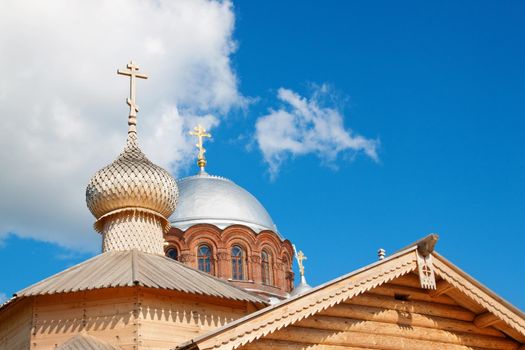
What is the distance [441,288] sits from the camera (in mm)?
10109

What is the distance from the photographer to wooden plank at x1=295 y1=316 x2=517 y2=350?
9.34m

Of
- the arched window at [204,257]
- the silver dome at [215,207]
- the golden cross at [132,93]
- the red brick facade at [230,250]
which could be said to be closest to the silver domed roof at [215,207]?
the silver dome at [215,207]

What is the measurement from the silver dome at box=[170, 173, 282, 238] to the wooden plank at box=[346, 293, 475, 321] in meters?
19.2

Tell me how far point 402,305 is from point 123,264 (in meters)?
5.61

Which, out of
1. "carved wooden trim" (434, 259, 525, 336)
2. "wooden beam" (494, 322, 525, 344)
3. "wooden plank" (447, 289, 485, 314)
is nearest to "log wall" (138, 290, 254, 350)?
"wooden plank" (447, 289, 485, 314)

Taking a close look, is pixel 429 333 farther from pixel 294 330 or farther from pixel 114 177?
pixel 114 177

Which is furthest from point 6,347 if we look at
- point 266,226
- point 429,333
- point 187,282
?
point 266,226

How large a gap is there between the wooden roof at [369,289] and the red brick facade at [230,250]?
18342 millimetres

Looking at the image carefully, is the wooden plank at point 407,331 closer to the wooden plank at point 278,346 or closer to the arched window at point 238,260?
the wooden plank at point 278,346

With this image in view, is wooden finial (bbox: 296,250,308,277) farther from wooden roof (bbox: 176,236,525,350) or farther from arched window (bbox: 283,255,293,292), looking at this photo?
wooden roof (bbox: 176,236,525,350)

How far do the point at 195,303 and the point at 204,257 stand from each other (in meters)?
16.2

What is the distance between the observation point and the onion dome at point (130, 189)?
15.5m

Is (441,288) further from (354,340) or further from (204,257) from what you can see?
(204,257)

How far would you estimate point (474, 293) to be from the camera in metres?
9.95
